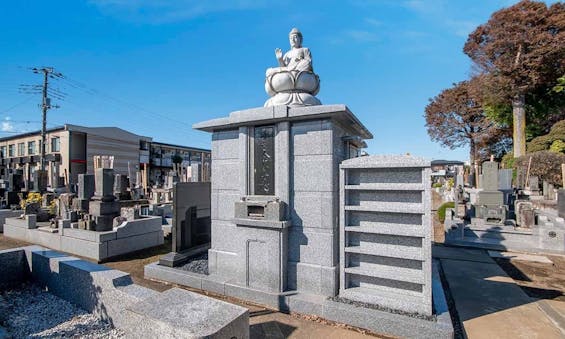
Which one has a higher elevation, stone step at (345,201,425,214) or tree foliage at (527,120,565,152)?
tree foliage at (527,120,565,152)

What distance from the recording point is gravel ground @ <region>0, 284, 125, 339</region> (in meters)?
3.70

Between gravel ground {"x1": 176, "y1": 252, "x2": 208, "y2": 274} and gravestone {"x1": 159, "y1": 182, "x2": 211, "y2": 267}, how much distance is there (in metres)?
0.15

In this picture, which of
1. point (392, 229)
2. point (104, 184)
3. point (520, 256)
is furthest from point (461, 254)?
point (104, 184)

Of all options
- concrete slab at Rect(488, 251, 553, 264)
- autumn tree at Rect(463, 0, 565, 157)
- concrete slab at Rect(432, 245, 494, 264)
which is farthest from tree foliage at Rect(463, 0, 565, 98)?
concrete slab at Rect(432, 245, 494, 264)

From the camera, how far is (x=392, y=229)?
13.4ft

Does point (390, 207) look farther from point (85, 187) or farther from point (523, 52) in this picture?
point (523, 52)

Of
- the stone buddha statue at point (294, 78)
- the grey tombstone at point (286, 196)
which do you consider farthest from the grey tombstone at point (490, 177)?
the stone buddha statue at point (294, 78)

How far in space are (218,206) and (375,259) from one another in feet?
10.5

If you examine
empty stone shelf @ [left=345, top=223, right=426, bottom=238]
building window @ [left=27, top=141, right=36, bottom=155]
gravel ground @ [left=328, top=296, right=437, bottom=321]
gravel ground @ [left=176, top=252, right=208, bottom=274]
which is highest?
building window @ [left=27, top=141, right=36, bottom=155]

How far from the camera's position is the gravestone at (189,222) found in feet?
20.9

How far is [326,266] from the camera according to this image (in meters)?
4.38

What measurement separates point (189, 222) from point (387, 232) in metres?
5.00

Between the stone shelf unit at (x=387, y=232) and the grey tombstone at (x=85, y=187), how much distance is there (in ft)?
32.3

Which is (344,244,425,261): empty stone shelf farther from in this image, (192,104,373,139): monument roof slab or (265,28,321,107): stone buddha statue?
(265,28,321,107): stone buddha statue
